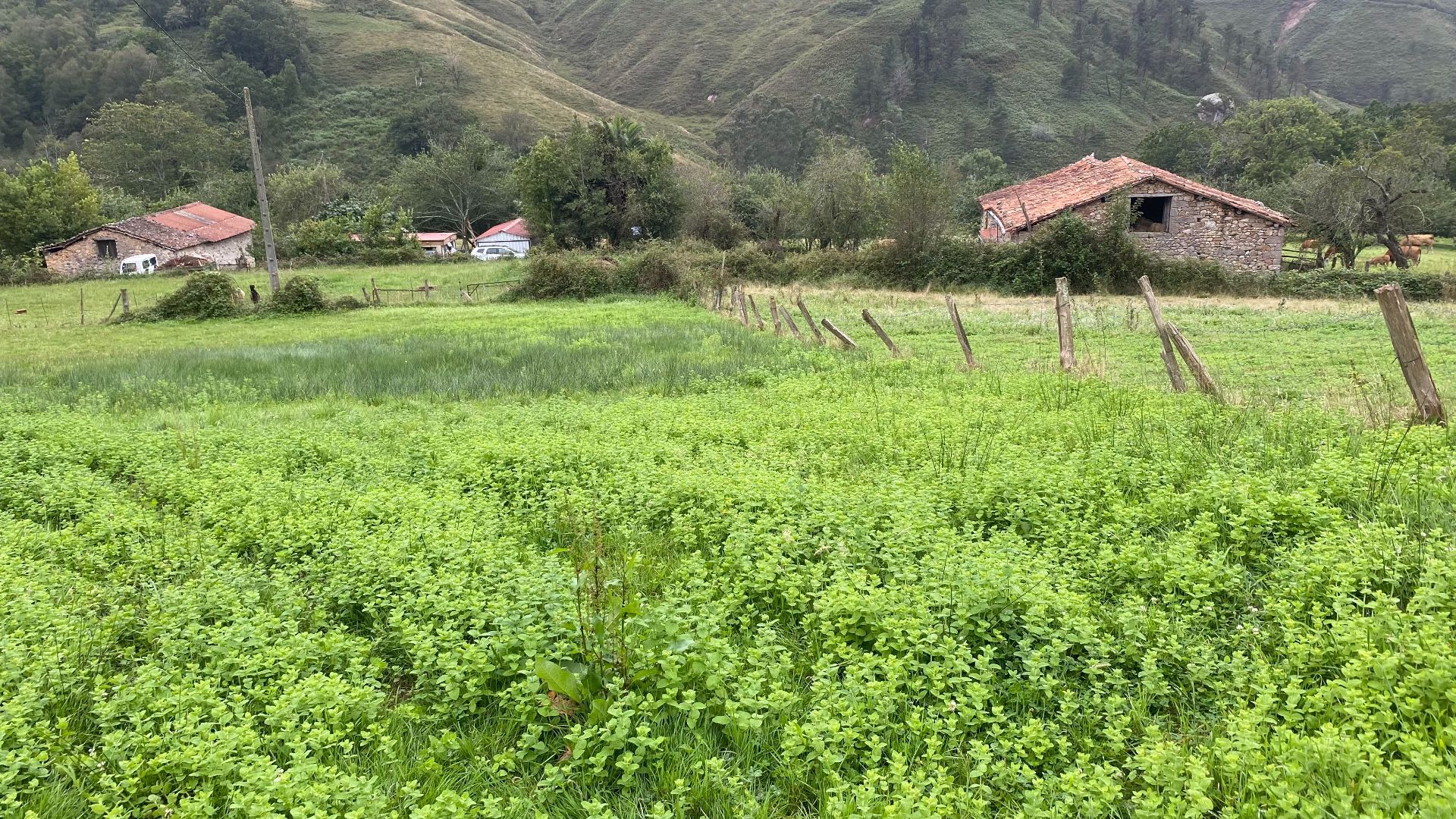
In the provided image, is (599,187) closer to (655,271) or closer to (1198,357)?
(655,271)

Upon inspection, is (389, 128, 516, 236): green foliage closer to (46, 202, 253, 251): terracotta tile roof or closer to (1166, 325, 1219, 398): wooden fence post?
(46, 202, 253, 251): terracotta tile roof

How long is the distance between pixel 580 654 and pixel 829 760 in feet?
5.28

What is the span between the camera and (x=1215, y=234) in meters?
38.1

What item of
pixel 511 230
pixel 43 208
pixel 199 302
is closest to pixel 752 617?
pixel 199 302

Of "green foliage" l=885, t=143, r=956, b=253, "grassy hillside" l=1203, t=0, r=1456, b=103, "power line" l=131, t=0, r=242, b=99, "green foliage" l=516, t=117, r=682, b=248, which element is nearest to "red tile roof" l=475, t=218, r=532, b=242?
"green foliage" l=516, t=117, r=682, b=248

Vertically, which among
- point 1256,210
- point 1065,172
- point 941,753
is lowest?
point 941,753

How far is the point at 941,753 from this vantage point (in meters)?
3.54

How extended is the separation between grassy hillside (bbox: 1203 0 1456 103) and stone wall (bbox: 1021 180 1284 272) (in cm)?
12301

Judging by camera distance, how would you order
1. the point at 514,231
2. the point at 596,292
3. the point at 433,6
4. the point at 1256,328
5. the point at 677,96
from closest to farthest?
the point at 1256,328
the point at 596,292
the point at 514,231
the point at 677,96
the point at 433,6

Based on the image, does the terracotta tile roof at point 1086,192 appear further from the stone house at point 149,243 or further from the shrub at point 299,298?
the stone house at point 149,243

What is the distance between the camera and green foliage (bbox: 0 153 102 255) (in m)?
52.0

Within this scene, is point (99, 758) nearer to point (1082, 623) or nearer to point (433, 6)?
point (1082, 623)

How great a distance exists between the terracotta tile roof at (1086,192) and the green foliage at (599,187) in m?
23.7

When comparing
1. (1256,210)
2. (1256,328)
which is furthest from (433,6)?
(1256,328)
